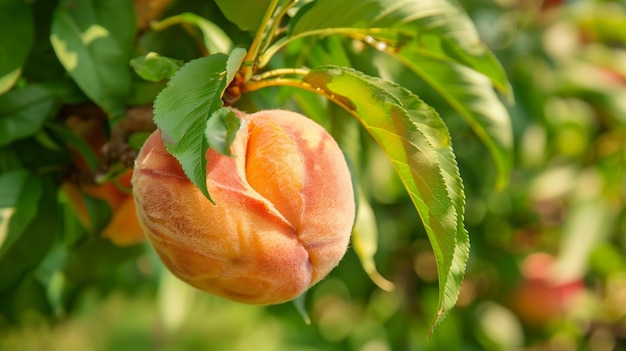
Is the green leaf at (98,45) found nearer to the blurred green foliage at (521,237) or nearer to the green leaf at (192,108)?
the green leaf at (192,108)

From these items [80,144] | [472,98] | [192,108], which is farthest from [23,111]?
[472,98]

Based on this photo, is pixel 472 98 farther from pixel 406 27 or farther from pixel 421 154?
pixel 421 154

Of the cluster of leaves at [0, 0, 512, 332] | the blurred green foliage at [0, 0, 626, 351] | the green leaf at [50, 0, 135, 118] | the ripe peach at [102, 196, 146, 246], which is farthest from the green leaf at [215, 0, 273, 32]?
the blurred green foliage at [0, 0, 626, 351]

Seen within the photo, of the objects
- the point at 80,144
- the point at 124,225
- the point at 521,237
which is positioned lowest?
the point at 521,237

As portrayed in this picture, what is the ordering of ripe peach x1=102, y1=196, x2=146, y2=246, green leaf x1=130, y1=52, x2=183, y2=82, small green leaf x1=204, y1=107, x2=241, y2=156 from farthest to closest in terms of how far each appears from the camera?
ripe peach x1=102, y1=196, x2=146, y2=246
green leaf x1=130, y1=52, x2=183, y2=82
small green leaf x1=204, y1=107, x2=241, y2=156

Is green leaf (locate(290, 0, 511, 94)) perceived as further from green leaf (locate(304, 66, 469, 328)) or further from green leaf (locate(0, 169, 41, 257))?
green leaf (locate(0, 169, 41, 257))
